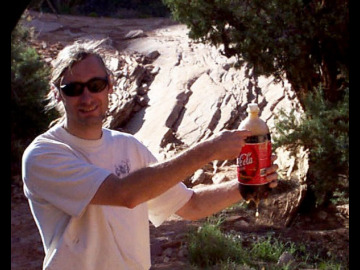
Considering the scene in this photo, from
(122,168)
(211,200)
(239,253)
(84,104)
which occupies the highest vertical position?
(84,104)

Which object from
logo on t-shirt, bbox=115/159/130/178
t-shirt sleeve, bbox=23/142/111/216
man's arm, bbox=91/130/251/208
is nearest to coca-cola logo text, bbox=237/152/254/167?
man's arm, bbox=91/130/251/208

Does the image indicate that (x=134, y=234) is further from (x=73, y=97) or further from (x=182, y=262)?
(x=182, y=262)

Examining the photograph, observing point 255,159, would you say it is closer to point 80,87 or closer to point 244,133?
point 244,133

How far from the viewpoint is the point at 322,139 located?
24.5ft

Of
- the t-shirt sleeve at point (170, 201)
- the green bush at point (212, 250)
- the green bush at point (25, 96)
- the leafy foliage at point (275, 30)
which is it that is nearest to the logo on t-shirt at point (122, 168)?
the t-shirt sleeve at point (170, 201)

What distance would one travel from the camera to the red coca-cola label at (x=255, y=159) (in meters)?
3.04

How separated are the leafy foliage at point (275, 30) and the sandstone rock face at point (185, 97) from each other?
841 millimetres

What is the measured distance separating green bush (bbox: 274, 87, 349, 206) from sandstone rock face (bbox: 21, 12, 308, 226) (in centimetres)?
25

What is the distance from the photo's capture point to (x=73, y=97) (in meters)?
3.00

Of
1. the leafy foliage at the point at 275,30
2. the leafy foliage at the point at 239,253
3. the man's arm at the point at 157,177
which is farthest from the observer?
the leafy foliage at the point at 275,30

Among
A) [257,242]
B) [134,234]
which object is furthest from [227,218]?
[134,234]

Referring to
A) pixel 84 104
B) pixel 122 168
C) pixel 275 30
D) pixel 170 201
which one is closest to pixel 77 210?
pixel 122 168

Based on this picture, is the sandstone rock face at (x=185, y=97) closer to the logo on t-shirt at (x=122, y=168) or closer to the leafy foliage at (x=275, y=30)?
the leafy foliage at (x=275, y=30)

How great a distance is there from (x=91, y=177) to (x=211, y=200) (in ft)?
2.54
